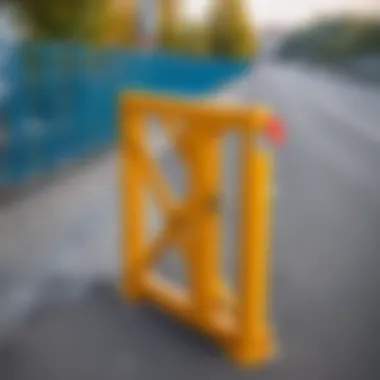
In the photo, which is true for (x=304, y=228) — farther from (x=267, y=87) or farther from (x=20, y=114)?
(x=20, y=114)

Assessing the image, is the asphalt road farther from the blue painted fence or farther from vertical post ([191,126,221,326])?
the blue painted fence

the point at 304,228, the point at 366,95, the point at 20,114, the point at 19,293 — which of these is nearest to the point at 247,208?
the point at 304,228

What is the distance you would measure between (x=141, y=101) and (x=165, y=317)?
2.03 ft

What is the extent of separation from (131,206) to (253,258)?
59 centimetres

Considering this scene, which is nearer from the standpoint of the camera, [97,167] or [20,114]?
[97,167]

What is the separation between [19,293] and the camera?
8.43 ft

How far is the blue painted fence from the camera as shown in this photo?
395 centimetres

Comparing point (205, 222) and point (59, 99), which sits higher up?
point (205, 222)

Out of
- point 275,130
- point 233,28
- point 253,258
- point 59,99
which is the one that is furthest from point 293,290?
point 59,99

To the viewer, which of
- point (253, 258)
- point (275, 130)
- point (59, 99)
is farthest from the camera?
point (59, 99)

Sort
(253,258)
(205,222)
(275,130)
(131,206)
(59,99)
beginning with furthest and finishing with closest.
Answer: (59,99), (131,206), (205,222), (253,258), (275,130)

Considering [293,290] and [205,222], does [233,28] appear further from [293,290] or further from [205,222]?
[293,290]

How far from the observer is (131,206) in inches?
101

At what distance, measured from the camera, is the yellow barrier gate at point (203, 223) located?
6.75ft
